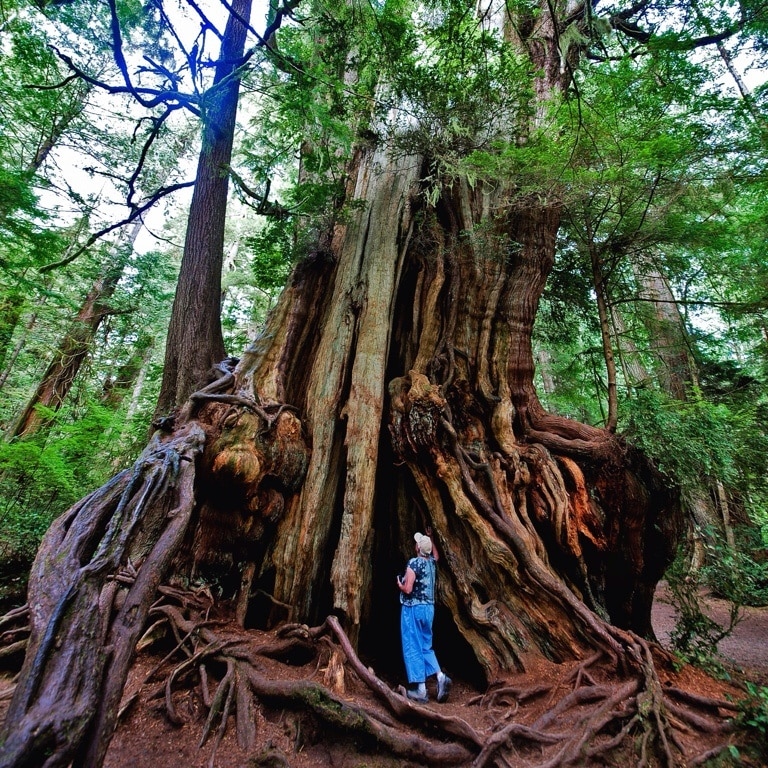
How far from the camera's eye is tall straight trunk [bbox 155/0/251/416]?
4.15 m

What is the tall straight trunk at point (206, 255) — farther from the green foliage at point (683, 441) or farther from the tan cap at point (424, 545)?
the green foliage at point (683, 441)

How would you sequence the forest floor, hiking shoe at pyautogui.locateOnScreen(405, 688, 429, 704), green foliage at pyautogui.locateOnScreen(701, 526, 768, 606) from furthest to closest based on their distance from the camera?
green foliage at pyautogui.locateOnScreen(701, 526, 768, 606) → hiking shoe at pyautogui.locateOnScreen(405, 688, 429, 704) → the forest floor

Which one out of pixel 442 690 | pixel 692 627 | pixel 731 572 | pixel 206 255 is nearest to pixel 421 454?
pixel 442 690

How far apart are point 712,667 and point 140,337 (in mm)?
10101

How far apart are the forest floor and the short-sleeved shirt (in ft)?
2.30

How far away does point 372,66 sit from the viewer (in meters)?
4.46

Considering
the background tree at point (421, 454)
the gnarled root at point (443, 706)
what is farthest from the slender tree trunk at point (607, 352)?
the gnarled root at point (443, 706)

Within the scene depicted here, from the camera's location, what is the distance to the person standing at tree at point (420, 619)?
3.12m

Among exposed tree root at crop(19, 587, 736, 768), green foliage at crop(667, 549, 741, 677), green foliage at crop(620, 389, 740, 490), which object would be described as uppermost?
green foliage at crop(620, 389, 740, 490)

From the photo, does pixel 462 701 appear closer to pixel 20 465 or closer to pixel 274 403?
pixel 274 403

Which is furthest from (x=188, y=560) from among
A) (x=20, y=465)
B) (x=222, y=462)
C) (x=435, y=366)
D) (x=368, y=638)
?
(x=20, y=465)

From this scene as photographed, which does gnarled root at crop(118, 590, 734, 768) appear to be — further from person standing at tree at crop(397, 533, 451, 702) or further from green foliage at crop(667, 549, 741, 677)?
Answer: green foliage at crop(667, 549, 741, 677)

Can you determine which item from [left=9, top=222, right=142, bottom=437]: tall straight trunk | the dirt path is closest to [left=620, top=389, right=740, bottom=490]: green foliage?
the dirt path

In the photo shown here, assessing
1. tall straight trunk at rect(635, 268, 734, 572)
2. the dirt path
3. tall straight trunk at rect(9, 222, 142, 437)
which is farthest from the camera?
tall straight trunk at rect(9, 222, 142, 437)
